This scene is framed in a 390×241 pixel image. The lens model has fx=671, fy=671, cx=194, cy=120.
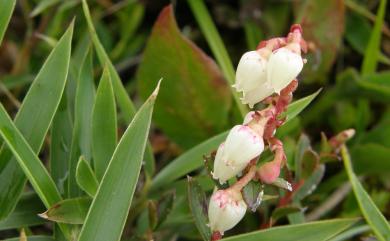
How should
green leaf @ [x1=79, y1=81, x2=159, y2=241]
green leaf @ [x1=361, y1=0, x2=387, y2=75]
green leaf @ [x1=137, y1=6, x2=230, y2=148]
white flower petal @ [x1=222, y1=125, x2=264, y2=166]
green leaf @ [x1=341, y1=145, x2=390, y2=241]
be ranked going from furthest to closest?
green leaf @ [x1=361, y1=0, x2=387, y2=75], green leaf @ [x1=137, y1=6, x2=230, y2=148], green leaf @ [x1=341, y1=145, x2=390, y2=241], green leaf @ [x1=79, y1=81, x2=159, y2=241], white flower petal @ [x1=222, y1=125, x2=264, y2=166]

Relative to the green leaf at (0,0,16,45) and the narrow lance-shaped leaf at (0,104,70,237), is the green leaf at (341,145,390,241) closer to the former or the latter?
the narrow lance-shaped leaf at (0,104,70,237)

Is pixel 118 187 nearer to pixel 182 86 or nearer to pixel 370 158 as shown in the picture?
pixel 182 86

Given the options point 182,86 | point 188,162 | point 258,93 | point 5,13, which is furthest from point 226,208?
point 182,86

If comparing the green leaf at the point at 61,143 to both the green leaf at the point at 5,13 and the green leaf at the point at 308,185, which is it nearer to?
the green leaf at the point at 5,13

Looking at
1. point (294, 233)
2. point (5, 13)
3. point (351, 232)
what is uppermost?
point (5, 13)

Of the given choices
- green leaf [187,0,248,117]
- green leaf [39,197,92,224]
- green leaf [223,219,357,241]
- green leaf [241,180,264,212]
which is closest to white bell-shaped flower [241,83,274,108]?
green leaf [241,180,264,212]

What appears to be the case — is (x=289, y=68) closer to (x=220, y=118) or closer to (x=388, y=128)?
(x=220, y=118)
